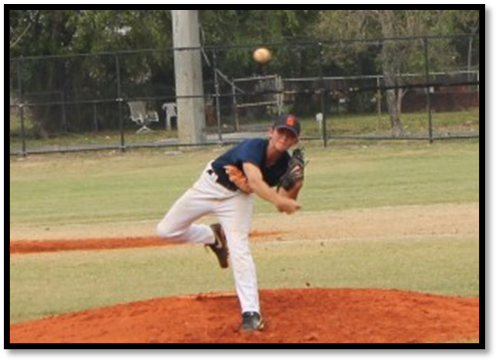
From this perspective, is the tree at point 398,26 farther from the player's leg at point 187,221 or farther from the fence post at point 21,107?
the player's leg at point 187,221

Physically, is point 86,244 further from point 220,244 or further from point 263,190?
point 263,190

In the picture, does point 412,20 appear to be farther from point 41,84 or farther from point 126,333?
point 126,333

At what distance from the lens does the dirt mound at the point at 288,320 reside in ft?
27.1

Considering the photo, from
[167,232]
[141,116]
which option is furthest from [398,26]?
[167,232]

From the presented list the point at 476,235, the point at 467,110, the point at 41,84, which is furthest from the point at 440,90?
the point at 476,235

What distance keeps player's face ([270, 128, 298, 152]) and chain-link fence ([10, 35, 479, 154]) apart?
A: 21670mm

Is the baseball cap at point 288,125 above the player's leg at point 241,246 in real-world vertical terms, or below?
above

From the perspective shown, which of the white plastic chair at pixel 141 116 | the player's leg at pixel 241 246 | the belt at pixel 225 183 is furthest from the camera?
the white plastic chair at pixel 141 116

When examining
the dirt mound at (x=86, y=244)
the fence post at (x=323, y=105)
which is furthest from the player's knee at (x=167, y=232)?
the fence post at (x=323, y=105)

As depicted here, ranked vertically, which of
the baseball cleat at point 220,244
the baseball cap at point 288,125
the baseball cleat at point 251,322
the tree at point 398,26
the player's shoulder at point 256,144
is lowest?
the baseball cleat at point 251,322

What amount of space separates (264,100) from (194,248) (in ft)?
59.7

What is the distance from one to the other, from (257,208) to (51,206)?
159 inches

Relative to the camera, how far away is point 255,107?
32344 millimetres

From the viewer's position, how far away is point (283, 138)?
27.8 feet
